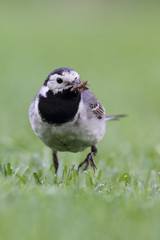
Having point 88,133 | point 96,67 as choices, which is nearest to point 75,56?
point 96,67

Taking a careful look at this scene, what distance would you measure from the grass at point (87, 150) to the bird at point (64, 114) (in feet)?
1.15

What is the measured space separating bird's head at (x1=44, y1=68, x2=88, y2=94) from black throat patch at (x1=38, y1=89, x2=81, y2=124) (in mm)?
66

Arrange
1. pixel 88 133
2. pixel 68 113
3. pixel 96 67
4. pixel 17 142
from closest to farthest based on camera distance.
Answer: pixel 68 113
pixel 88 133
pixel 17 142
pixel 96 67

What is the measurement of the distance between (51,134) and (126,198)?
139cm

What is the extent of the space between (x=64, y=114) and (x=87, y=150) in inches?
124

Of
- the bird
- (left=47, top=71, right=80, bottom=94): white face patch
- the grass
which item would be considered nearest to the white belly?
the bird

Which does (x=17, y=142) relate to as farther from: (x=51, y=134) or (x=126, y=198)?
(x=126, y=198)

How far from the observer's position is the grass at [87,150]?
378 cm

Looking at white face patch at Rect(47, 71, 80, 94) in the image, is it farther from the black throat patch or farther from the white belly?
the white belly

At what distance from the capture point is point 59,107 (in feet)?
17.6

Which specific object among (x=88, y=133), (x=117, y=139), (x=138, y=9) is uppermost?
(x=138, y=9)

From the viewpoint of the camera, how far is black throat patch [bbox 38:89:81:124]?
17.6 feet

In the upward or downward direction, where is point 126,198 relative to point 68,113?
downward

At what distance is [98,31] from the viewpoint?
2706 centimetres
